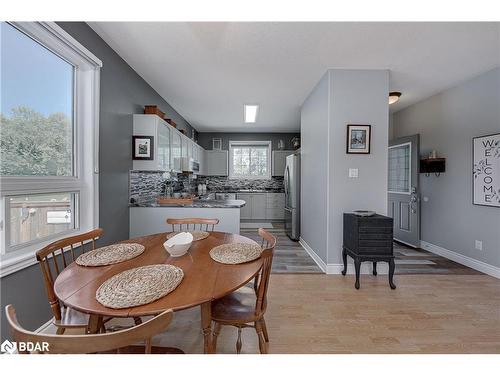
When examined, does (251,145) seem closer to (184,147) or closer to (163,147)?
(184,147)

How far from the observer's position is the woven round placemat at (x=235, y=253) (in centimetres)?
144

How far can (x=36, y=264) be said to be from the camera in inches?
67.2

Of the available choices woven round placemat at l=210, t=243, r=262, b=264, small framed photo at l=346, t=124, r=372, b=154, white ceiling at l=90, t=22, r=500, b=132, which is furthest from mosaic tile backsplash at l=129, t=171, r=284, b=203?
small framed photo at l=346, t=124, r=372, b=154

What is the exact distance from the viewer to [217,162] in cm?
678

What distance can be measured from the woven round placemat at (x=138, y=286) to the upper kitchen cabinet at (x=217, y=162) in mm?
5560

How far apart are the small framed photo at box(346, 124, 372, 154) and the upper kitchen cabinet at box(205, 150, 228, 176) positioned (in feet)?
13.9

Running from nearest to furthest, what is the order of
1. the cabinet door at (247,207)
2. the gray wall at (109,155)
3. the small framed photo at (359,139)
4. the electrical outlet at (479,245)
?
the gray wall at (109,155) → the small framed photo at (359,139) → the electrical outlet at (479,245) → the cabinet door at (247,207)

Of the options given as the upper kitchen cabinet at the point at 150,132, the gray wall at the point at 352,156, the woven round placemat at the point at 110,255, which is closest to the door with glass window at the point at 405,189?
the gray wall at the point at 352,156

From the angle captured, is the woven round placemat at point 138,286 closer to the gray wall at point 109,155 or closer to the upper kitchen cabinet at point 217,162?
the gray wall at point 109,155

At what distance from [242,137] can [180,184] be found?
2.44 meters
